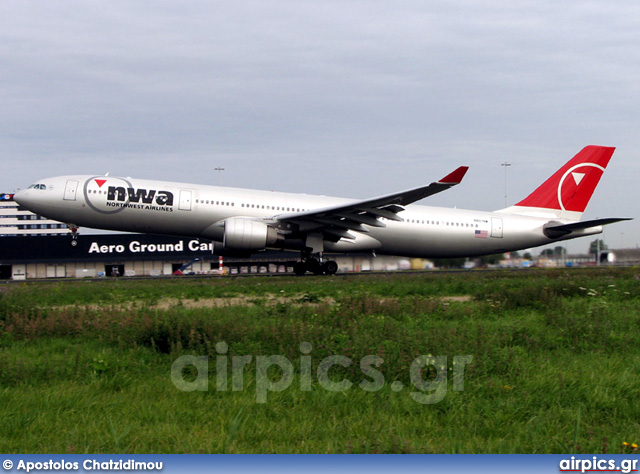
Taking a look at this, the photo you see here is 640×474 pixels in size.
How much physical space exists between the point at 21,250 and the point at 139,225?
3673 centimetres

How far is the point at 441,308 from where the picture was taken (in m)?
11.7

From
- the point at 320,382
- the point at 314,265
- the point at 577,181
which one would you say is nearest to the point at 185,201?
the point at 314,265

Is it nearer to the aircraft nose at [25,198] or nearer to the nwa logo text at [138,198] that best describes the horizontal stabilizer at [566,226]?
the nwa logo text at [138,198]

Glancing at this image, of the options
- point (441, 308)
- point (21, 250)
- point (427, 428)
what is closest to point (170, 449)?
point (427, 428)

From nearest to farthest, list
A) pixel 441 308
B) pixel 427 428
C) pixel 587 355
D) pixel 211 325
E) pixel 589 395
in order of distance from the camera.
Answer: pixel 427 428 < pixel 589 395 < pixel 587 355 < pixel 211 325 < pixel 441 308

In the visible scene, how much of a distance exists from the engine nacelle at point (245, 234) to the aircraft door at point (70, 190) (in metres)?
6.24

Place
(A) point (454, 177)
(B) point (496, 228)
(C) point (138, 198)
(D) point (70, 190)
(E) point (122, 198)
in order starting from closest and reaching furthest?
(A) point (454, 177), (E) point (122, 198), (C) point (138, 198), (D) point (70, 190), (B) point (496, 228)

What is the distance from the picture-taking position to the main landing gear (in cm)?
2455

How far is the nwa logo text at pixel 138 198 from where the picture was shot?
23.4m

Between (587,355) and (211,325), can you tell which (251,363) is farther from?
(587,355)

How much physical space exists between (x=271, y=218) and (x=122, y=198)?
5.91 metres

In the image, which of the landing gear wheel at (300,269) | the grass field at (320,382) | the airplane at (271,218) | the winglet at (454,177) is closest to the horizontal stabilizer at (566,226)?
the airplane at (271,218)

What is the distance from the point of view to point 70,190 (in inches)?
931

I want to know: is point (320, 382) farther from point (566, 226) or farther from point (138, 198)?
point (566, 226)
